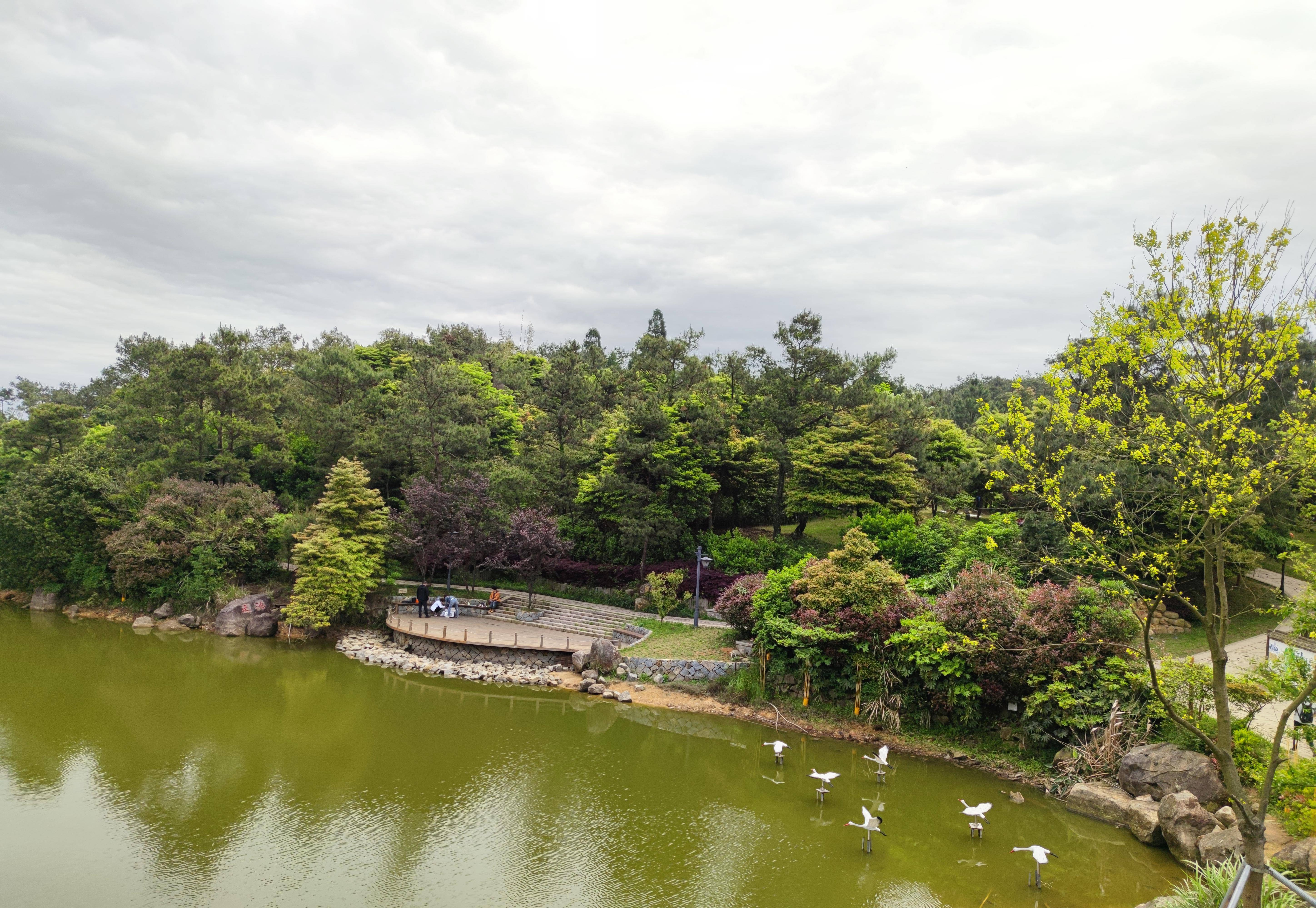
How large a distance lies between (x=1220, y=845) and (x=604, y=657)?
14.8 metres

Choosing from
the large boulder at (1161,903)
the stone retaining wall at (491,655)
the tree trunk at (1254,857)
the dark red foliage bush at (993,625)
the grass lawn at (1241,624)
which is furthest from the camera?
the stone retaining wall at (491,655)

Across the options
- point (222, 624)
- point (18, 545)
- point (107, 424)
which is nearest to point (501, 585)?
point (222, 624)

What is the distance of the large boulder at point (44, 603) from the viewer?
28.7 m

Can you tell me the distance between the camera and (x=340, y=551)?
24.2 metres

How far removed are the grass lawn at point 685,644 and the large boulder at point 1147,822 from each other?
34.1 ft

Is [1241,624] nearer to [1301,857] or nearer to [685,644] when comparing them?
[1301,857]

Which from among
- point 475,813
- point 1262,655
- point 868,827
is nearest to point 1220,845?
point 868,827

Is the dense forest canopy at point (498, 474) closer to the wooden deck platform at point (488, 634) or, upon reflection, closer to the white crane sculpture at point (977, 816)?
the wooden deck platform at point (488, 634)

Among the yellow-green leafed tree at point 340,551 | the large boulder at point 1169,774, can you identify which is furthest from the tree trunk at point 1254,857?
the yellow-green leafed tree at point 340,551

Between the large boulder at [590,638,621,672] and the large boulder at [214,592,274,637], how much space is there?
12996 mm

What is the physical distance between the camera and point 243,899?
10.4m

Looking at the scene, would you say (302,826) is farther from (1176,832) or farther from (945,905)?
(1176,832)

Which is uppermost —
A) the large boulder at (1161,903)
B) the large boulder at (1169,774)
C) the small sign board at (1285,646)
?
the small sign board at (1285,646)

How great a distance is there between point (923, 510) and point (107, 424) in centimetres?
4689
